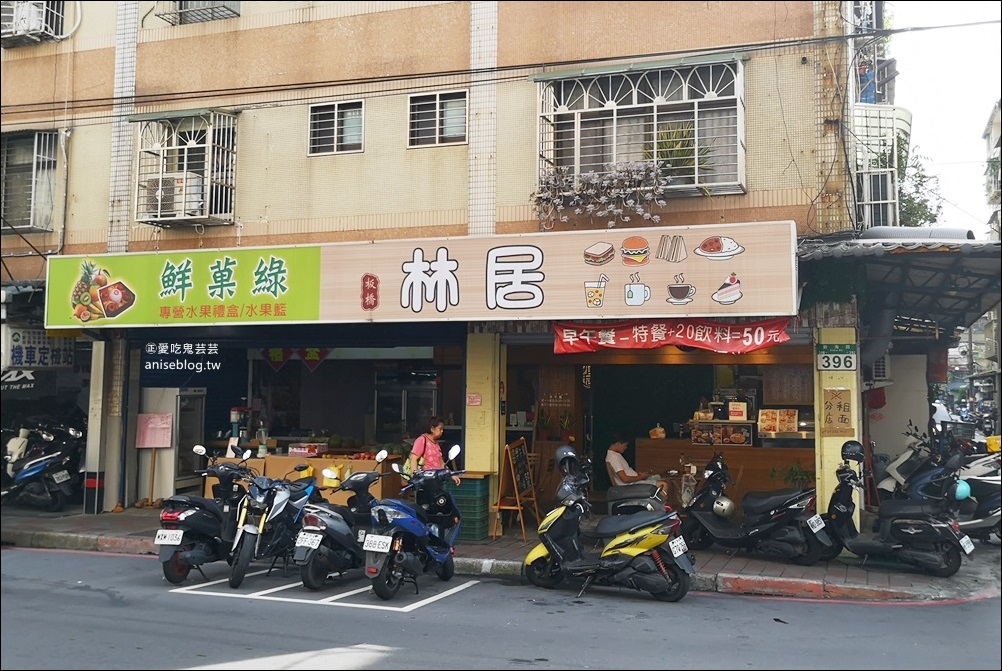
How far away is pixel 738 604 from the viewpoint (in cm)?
841

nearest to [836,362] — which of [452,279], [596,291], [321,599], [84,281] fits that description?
[596,291]

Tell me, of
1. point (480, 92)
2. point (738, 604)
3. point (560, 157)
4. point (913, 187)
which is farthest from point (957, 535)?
point (913, 187)

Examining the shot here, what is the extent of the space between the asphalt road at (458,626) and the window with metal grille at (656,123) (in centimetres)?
516

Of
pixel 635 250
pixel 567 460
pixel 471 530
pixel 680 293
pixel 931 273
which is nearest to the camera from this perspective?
pixel 931 273

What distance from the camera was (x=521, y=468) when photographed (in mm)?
12133

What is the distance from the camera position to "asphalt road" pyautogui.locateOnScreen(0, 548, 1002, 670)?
627 cm

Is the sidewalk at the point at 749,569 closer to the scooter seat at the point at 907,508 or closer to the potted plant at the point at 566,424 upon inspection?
the scooter seat at the point at 907,508

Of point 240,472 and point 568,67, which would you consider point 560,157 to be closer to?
point 568,67

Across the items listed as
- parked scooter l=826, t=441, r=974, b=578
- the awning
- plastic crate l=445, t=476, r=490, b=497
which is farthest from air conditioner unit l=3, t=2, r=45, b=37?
parked scooter l=826, t=441, r=974, b=578

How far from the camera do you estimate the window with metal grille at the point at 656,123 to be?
10711 mm

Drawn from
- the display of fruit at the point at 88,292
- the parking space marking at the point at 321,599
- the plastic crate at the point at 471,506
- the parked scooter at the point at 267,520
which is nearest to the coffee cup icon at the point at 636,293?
the plastic crate at the point at 471,506

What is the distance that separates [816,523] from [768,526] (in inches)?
20.8

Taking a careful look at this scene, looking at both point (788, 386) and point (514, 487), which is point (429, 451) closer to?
point (514, 487)

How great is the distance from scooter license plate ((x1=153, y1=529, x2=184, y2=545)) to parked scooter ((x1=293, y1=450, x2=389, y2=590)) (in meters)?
1.23
